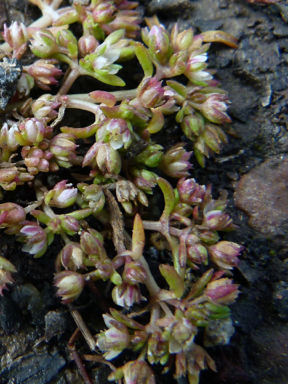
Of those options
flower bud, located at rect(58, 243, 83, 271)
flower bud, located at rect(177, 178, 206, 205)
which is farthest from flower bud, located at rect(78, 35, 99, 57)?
flower bud, located at rect(58, 243, 83, 271)

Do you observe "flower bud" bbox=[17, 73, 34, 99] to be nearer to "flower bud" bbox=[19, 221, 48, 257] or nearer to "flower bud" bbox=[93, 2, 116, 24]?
"flower bud" bbox=[93, 2, 116, 24]

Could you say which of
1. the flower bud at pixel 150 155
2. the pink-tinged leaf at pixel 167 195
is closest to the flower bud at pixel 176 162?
the flower bud at pixel 150 155

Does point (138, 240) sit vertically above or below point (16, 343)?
above

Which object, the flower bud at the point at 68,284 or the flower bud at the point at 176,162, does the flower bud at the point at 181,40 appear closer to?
the flower bud at the point at 176,162

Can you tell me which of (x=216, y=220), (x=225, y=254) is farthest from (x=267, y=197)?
(x=225, y=254)

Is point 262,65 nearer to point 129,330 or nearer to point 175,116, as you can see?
point 175,116

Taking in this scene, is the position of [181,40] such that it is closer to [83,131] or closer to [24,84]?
[83,131]

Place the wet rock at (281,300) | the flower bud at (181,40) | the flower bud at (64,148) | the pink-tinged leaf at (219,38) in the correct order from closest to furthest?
1. the flower bud at (64,148)
2. the wet rock at (281,300)
3. the flower bud at (181,40)
4. the pink-tinged leaf at (219,38)
